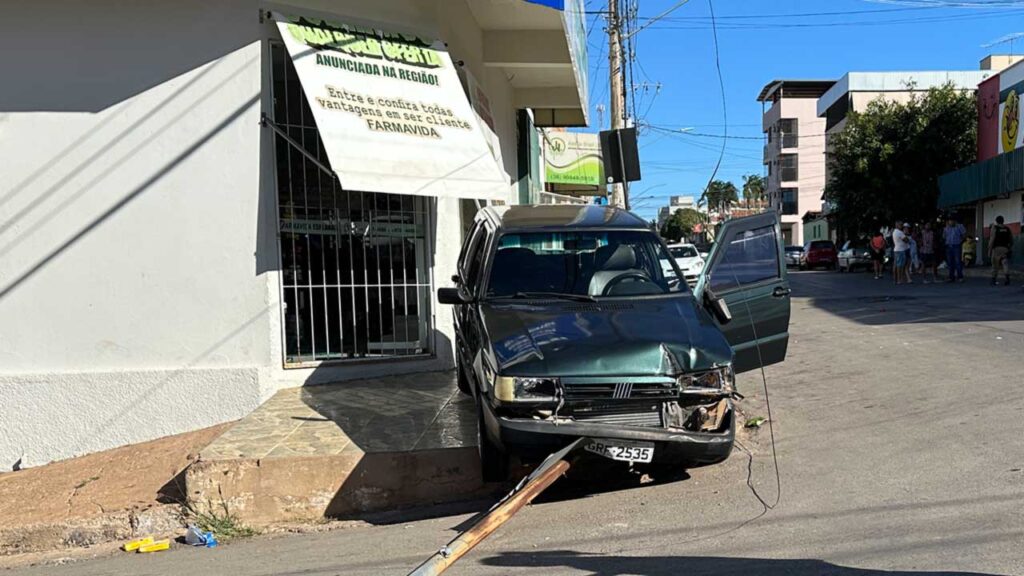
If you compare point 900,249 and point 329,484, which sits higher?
point 900,249

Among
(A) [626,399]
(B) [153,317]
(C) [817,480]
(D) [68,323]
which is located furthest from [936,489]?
(D) [68,323]

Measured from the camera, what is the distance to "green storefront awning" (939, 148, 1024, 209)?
70.7ft

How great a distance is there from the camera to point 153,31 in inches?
292

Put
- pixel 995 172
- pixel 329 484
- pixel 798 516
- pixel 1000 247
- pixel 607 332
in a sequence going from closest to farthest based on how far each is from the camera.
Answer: pixel 798 516, pixel 607 332, pixel 329 484, pixel 1000 247, pixel 995 172

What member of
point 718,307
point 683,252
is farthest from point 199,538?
point 683,252

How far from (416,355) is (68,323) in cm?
360

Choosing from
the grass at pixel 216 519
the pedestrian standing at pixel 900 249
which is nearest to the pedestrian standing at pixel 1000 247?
the pedestrian standing at pixel 900 249

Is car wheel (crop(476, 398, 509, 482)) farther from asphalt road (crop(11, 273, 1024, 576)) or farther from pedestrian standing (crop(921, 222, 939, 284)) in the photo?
pedestrian standing (crop(921, 222, 939, 284))

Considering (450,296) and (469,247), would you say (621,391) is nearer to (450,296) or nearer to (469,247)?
(450,296)

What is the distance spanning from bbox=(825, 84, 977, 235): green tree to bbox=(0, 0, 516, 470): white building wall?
1088 inches

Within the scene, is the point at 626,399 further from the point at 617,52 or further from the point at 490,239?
the point at 617,52

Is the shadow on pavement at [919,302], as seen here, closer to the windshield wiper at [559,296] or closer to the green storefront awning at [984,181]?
the green storefront awning at [984,181]

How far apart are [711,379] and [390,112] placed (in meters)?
4.71

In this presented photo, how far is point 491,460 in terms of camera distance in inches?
200
